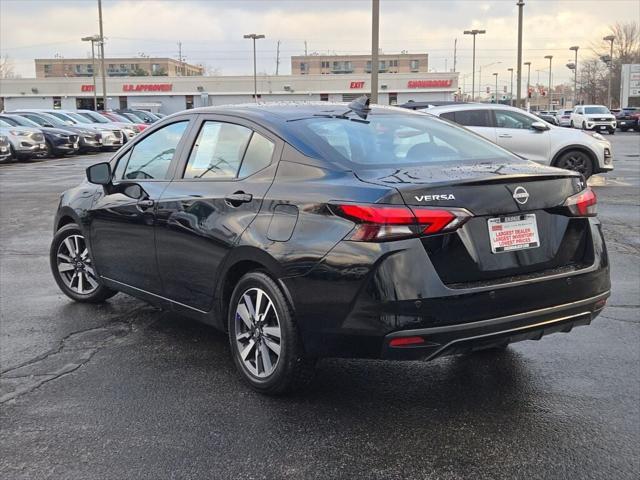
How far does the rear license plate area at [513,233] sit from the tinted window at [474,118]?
11.3 metres

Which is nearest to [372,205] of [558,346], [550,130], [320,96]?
[558,346]

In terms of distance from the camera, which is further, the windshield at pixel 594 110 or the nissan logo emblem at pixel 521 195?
the windshield at pixel 594 110

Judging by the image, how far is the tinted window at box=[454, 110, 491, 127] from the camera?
1435 centimetres

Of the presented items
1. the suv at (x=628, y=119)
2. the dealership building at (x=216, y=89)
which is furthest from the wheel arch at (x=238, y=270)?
the dealership building at (x=216, y=89)

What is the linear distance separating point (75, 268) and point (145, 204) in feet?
5.42

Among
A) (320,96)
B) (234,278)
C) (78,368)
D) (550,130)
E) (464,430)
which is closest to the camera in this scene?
(464,430)

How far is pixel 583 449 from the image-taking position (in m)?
3.23

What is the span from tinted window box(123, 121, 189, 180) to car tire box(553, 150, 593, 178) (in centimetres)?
1103

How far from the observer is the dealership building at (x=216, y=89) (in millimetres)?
77000

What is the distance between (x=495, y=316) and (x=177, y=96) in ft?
260

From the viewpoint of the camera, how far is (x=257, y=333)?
384 centimetres

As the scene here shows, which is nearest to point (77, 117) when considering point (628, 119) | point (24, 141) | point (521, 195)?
point (24, 141)

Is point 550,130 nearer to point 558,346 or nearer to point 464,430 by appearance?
point 558,346

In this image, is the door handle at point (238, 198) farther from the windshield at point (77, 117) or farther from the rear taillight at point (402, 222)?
the windshield at point (77, 117)
